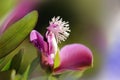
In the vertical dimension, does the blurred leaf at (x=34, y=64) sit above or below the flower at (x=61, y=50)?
below

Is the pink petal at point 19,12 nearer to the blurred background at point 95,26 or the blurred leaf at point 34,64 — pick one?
the blurred background at point 95,26

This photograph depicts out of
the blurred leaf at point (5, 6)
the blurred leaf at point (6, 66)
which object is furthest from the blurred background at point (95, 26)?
the blurred leaf at point (6, 66)

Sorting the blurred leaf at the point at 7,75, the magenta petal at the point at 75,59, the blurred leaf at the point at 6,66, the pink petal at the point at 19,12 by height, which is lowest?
the blurred leaf at the point at 7,75

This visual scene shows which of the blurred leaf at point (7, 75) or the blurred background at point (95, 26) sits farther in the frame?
the blurred background at point (95, 26)

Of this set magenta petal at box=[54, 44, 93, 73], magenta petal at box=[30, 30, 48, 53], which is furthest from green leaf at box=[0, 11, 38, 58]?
magenta petal at box=[54, 44, 93, 73]

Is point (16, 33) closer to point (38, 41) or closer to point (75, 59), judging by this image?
point (38, 41)

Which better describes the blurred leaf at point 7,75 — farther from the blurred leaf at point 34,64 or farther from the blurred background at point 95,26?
the blurred background at point 95,26
